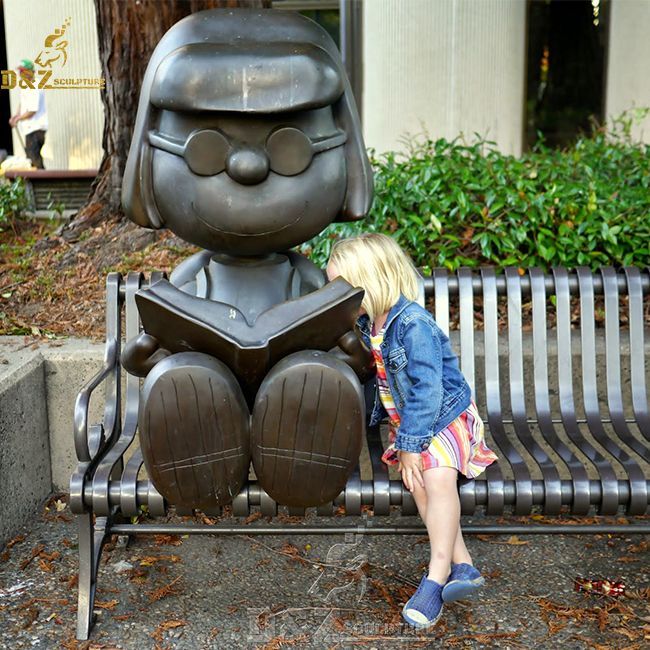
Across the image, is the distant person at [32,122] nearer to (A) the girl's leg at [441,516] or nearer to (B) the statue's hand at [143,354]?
(B) the statue's hand at [143,354]

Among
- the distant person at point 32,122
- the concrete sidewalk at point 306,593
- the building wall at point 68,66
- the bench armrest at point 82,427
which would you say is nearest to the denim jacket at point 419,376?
the concrete sidewalk at point 306,593

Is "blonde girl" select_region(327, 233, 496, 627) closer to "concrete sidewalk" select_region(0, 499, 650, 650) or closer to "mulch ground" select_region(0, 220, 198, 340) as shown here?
"concrete sidewalk" select_region(0, 499, 650, 650)

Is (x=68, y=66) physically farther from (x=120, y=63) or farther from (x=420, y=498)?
(x=420, y=498)

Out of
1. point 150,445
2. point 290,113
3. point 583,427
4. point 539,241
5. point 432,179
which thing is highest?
point 290,113

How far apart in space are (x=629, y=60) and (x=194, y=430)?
269 inches

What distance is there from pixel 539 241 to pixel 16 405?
239 cm

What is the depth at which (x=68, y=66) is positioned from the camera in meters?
6.84

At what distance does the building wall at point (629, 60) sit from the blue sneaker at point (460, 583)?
5.56m

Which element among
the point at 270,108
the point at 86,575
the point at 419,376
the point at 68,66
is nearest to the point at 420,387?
the point at 419,376

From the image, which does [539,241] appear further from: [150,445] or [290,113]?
[150,445]

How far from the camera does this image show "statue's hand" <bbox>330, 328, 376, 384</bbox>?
2.58 meters

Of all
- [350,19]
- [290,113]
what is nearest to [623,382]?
[290,113]

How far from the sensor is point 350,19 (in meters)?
7.82

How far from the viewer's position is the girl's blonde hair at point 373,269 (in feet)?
8.87
